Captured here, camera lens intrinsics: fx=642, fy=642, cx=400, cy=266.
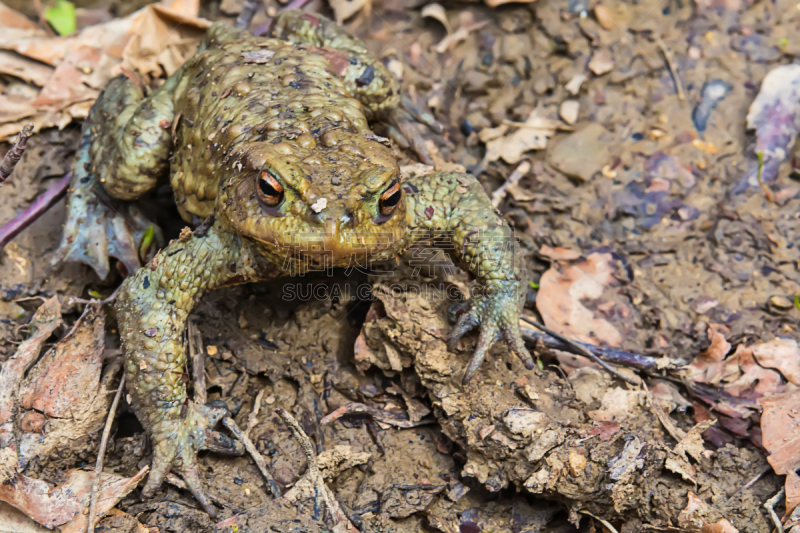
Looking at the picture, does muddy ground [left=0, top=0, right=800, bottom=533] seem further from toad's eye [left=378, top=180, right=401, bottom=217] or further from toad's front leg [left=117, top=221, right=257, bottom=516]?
toad's eye [left=378, top=180, right=401, bottom=217]

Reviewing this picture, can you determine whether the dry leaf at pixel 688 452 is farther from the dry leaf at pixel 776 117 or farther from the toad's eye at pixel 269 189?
the toad's eye at pixel 269 189

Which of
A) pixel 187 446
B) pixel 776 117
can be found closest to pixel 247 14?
pixel 187 446

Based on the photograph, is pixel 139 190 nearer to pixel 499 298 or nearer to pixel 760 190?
pixel 499 298

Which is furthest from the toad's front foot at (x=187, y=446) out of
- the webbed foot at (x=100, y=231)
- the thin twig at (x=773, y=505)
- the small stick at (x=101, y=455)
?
the thin twig at (x=773, y=505)

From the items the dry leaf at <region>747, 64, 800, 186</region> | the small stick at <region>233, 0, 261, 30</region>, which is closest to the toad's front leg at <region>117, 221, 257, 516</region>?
the small stick at <region>233, 0, 261, 30</region>

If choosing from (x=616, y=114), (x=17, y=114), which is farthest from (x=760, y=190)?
(x=17, y=114)

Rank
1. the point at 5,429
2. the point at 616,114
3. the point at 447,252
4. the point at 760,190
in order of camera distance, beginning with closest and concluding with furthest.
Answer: the point at 5,429 < the point at 447,252 < the point at 760,190 < the point at 616,114
